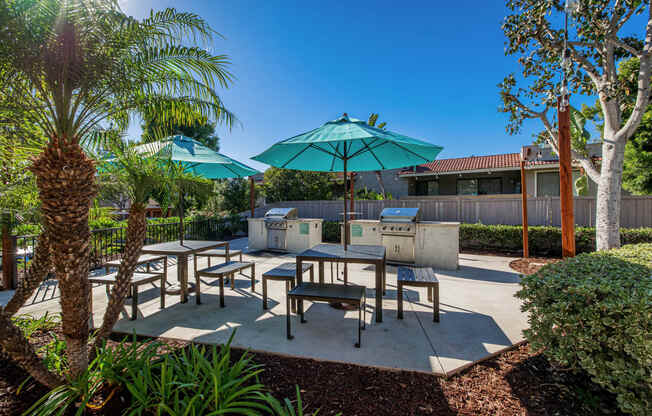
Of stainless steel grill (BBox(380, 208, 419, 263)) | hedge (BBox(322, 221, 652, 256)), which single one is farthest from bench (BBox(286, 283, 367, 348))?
hedge (BBox(322, 221, 652, 256))

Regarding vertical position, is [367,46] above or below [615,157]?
above

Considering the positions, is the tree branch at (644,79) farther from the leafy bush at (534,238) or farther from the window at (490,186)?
the window at (490,186)

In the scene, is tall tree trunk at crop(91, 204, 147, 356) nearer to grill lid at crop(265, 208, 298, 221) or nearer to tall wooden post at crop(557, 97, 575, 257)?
grill lid at crop(265, 208, 298, 221)

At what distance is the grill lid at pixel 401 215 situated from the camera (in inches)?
249

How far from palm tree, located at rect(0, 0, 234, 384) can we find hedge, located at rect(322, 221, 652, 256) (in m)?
8.74

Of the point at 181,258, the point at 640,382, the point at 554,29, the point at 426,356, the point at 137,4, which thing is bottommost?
the point at 426,356

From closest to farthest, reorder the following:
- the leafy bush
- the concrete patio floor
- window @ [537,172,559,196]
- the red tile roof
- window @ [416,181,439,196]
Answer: the concrete patio floor, the leafy bush, window @ [537,172,559,196], the red tile roof, window @ [416,181,439,196]

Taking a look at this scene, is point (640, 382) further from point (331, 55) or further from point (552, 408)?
point (331, 55)

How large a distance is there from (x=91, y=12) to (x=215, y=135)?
1852 centimetres

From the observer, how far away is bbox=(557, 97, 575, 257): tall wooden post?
5637mm

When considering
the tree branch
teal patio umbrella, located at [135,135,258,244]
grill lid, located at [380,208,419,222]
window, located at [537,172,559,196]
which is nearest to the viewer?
teal patio umbrella, located at [135,135,258,244]

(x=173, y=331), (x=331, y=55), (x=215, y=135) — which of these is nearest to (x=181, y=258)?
(x=173, y=331)

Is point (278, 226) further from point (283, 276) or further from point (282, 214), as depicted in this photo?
point (283, 276)

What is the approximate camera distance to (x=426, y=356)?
8.57 ft
